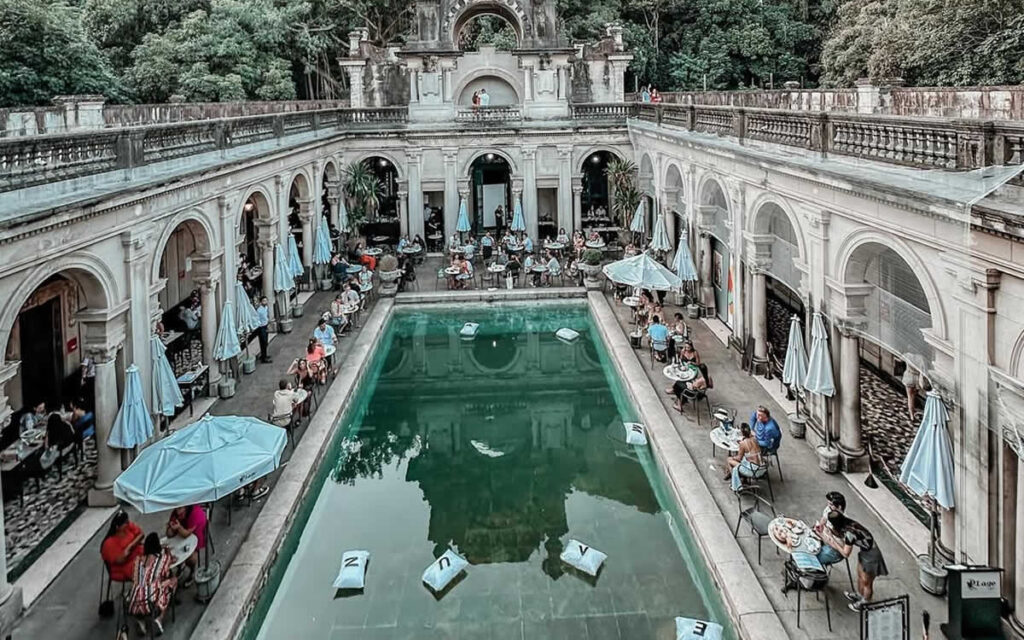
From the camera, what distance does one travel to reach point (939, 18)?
3145 centimetres

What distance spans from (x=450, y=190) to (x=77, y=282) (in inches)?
939

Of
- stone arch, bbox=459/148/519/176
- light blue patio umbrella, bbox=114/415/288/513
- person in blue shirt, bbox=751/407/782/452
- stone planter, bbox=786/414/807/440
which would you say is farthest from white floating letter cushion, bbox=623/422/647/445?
stone arch, bbox=459/148/519/176

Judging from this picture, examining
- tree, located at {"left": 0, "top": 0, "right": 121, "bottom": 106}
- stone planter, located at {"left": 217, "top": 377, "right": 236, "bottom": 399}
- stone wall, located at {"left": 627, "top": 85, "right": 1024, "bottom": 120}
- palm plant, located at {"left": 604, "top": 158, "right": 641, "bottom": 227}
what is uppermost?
tree, located at {"left": 0, "top": 0, "right": 121, "bottom": 106}

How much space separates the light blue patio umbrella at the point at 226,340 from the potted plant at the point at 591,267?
43.6 ft

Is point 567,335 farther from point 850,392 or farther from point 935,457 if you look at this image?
point 935,457

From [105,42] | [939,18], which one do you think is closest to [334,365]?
[939,18]

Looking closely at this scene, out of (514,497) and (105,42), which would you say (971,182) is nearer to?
(514,497)

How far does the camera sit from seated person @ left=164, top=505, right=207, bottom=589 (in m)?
11.0

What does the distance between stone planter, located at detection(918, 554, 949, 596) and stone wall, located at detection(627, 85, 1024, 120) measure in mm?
10585

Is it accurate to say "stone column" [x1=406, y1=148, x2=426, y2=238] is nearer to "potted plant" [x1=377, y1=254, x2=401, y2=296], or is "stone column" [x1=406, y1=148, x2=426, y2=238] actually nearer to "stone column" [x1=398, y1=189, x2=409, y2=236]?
"stone column" [x1=398, y1=189, x2=409, y2=236]

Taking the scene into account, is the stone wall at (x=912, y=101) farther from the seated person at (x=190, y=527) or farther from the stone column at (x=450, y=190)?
the seated person at (x=190, y=527)

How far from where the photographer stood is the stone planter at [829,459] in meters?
13.7

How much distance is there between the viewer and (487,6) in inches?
1610

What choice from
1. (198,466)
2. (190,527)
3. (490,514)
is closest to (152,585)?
(190,527)
